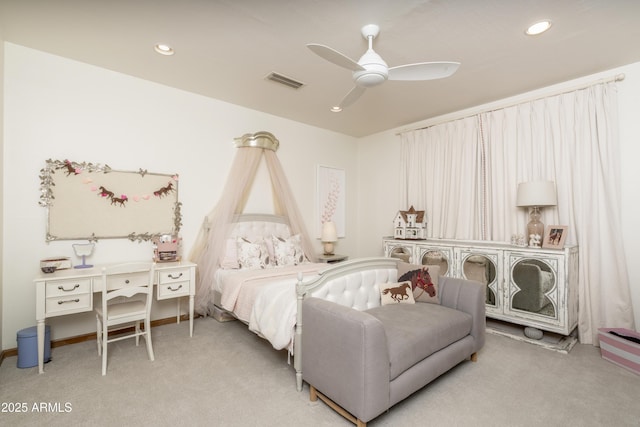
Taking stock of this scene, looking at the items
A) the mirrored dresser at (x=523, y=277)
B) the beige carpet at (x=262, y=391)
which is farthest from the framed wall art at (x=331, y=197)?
the beige carpet at (x=262, y=391)

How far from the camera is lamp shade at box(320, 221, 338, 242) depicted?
→ 16.7ft

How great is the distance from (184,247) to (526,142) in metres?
4.47

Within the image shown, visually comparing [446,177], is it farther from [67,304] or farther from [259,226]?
[67,304]

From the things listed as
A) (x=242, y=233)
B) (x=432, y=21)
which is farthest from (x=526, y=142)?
(x=242, y=233)

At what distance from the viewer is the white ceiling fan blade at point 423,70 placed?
2211 millimetres

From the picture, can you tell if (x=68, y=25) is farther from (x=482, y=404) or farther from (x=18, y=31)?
(x=482, y=404)

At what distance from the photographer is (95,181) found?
3.28 meters

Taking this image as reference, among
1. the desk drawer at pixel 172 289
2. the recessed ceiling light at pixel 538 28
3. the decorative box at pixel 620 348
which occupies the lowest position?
the decorative box at pixel 620 348

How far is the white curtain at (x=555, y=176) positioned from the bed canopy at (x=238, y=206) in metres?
2.22

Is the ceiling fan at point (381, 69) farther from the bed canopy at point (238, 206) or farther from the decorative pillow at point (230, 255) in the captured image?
the decorative pillow at point (230, 255)

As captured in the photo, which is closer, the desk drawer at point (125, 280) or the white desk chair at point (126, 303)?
the white desk chair at point (126, 303)

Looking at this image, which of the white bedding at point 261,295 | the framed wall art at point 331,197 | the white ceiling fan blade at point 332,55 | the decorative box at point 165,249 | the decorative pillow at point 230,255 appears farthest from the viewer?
the framed wall art at point 331,197

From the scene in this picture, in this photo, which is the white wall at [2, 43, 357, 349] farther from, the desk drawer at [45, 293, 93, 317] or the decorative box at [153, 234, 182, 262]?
the desk drawer at [45, 293, 93, 317]

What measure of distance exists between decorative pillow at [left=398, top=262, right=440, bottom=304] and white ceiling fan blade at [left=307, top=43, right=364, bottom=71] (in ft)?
6.41
